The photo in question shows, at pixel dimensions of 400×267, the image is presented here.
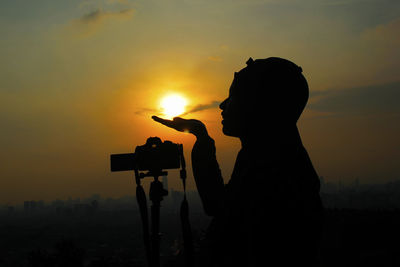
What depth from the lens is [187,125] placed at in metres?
4.25

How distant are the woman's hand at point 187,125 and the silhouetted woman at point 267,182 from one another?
392 mm

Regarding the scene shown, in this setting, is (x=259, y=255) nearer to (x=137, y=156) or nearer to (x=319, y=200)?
(x=319, y=200)

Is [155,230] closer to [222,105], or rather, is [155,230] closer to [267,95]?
[222,105]

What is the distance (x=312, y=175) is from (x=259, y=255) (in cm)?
91

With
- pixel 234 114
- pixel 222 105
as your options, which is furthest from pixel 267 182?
pixel 222 105

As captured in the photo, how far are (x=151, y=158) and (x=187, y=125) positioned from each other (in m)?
0.57

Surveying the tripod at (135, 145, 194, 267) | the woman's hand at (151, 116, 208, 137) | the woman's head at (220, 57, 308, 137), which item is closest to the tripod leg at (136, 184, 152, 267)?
the tripod at (135, 145, 194, 267)

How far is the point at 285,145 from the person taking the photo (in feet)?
11.5

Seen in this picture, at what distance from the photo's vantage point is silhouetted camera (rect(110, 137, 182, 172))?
12.9 feet

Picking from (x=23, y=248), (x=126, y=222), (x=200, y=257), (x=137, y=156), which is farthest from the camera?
(x=126, y=222)

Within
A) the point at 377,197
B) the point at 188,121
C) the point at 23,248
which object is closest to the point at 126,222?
the point at 23,248

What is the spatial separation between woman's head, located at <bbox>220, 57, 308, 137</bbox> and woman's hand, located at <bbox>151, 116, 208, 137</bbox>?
1.98 ft

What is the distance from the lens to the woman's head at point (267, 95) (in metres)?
3.51

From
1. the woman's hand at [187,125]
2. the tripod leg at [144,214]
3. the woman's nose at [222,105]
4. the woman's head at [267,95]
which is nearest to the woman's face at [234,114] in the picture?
the woman's head at [267,95]
